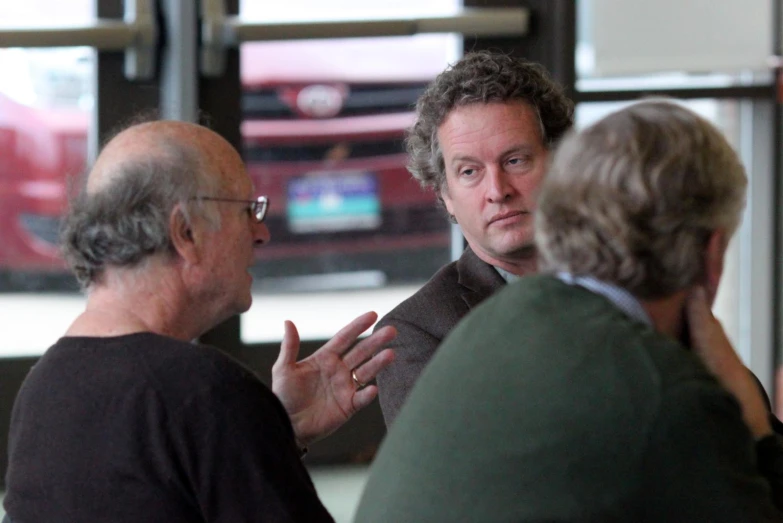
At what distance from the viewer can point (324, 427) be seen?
1997 mm

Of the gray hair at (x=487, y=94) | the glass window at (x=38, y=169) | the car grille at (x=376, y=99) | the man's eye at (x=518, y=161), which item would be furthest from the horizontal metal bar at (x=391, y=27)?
the man's eye at (x=518, y=161)

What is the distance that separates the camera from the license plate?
4465 mm

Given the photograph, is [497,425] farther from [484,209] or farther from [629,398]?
[484,209]

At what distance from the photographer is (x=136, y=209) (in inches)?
69.2

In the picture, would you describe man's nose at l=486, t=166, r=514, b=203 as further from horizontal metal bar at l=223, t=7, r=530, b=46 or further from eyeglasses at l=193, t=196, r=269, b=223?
horizontal metal bar at l=223, t=7, r=530, b=46

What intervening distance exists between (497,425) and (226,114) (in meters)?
3.05

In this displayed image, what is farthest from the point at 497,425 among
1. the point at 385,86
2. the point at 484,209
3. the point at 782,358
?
the point at 782,358

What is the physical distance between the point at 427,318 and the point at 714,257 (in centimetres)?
84

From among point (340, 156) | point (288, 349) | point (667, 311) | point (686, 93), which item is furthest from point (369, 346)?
point (686, 93)

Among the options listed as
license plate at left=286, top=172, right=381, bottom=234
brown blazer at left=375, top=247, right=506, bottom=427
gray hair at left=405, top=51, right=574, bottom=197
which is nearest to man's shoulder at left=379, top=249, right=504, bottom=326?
brown blazer at left=375, top=247, right=506, bottom=427

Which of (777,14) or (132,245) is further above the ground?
(777,14)

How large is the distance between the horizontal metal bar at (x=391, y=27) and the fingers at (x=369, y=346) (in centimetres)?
225

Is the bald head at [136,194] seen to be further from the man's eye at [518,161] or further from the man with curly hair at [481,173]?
the man's eye at [518,161]

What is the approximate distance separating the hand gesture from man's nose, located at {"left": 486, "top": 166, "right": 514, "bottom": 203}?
0.37m
